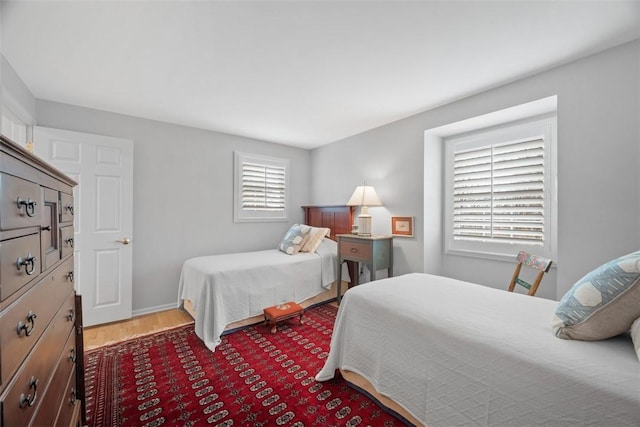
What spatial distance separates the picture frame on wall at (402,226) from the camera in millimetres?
3240

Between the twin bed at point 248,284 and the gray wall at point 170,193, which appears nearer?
the twin bed at point 248,284

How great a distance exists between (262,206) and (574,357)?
3.81m

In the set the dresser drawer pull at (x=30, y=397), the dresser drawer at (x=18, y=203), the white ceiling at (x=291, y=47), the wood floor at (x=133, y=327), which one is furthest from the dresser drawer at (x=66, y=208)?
the wood floor at (x=133, y=327)

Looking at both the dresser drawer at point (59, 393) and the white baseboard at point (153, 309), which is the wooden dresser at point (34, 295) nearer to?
the dresser drawer at point (59, 393)

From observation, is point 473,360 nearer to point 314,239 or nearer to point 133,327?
point 314,239

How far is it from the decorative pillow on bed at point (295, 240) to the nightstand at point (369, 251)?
0.53 meters

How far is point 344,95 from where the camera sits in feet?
8.79

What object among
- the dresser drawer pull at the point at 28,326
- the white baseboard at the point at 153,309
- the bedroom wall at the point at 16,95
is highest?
the bedroom wall at the point at 16,95

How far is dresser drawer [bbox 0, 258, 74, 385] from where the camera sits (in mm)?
664

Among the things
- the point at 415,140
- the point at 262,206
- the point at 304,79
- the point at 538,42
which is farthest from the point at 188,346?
the point at 538,42

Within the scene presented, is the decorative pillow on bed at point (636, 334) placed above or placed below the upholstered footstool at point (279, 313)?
above

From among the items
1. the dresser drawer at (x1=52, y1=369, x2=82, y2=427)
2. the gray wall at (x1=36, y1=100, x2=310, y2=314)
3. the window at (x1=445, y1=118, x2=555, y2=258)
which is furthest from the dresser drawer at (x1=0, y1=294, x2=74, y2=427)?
the window at (x1=445, y1=118, x2=555, y2=258)

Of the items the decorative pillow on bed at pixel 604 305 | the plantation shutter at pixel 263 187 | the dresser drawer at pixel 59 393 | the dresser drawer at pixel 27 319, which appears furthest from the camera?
the plantation shutter at pixel 263 187

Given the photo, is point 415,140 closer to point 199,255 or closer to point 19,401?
point 199,255
